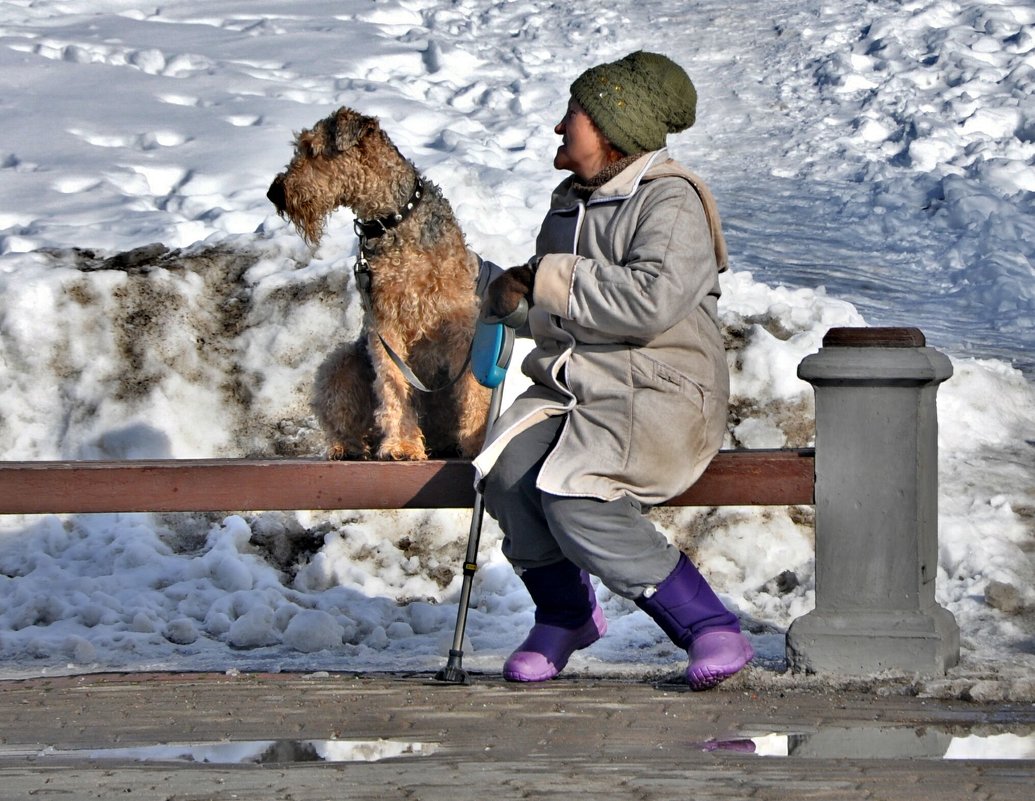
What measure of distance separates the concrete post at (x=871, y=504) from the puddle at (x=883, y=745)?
0.66 meters

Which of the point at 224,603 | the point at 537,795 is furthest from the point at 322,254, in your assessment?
→ the point at 537,795

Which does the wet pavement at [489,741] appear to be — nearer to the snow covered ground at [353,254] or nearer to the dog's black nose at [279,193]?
the snow covered ground at [353,254]

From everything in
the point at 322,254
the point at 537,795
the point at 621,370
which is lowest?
the point at 322,254

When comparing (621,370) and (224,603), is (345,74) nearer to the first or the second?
(224,603)

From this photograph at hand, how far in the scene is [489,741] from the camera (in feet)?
13.6

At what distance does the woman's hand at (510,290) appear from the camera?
4.57m

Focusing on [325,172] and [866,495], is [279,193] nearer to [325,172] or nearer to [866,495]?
[325,172]

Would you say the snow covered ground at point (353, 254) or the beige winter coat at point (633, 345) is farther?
the snow covered ground at point (353, 254)

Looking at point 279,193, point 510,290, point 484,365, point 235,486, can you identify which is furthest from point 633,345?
point 279,193

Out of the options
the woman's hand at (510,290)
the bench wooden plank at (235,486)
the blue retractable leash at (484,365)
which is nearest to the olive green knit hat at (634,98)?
the woman's hand at (510,290)

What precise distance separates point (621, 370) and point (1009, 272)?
6.73 m

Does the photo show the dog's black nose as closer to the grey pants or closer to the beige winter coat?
the beige winter coat

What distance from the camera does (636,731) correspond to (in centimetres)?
427

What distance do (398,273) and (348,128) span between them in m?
0.63
